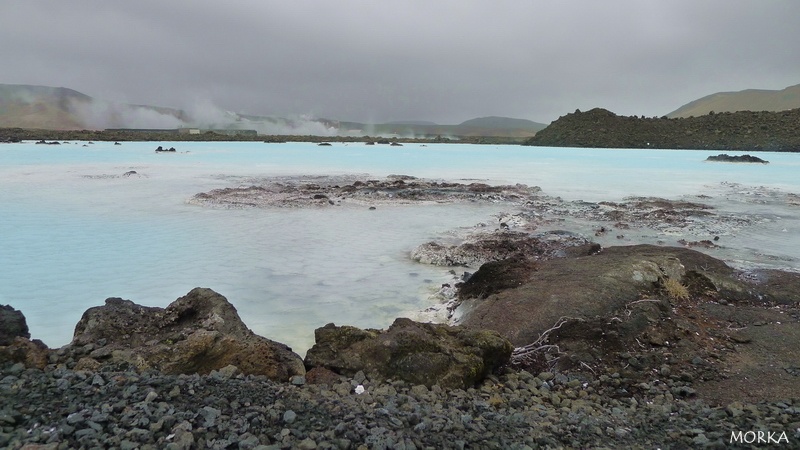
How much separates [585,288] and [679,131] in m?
59.9

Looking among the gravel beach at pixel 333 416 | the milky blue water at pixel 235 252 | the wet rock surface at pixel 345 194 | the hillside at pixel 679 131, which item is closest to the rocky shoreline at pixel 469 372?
the gravel beach at pixel 333 416

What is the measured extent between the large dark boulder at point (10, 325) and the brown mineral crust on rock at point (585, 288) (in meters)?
3.92

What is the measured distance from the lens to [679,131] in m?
56.3

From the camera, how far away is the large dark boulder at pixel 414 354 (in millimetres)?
3795

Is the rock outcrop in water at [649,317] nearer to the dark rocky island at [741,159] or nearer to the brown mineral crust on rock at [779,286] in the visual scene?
the brown mineral crust on rock at [779,286]

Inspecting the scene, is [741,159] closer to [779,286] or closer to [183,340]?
[779,286]

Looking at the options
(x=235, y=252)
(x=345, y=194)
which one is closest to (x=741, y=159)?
(x=345, y=194)

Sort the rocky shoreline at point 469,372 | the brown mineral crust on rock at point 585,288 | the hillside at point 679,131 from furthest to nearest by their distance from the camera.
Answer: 1. the hillside at point 679,131
2. the brown mineral crust on rock at point 585,288
3. the rocky shoreline at point 469,372

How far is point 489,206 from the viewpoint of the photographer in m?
14.4

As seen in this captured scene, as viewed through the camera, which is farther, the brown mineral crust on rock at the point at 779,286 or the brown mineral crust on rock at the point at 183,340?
the brown mineral crust on rock at the point at 779,286

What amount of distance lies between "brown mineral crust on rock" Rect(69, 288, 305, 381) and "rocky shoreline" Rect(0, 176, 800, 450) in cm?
1

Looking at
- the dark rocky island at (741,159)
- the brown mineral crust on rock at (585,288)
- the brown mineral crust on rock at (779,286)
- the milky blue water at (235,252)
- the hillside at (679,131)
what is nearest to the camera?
the brown mineral crust on rock at (585,288)

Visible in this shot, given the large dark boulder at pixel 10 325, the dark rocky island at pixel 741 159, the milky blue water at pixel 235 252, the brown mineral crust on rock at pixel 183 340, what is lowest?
the milky blue water at pixel 235 252

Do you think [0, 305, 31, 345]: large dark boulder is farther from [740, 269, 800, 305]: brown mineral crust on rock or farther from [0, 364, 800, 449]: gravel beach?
[740, 269, 800, 305]: brown mineral crust on rock
